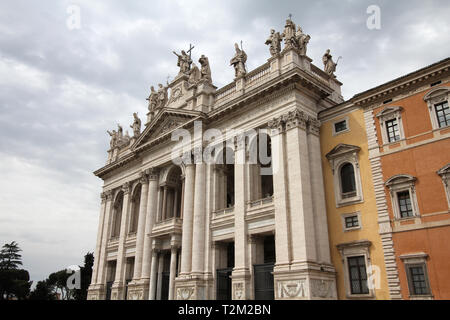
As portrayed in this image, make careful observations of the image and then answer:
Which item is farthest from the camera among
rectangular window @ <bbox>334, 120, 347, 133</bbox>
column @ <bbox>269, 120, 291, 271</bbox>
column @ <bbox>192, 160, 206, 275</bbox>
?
column @ <bbox>192, 160, 206, 275</bbox>

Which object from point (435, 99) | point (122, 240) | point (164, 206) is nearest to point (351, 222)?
point (435, 99)

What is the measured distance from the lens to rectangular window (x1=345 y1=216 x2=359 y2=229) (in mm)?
22650

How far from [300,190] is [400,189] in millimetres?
5279

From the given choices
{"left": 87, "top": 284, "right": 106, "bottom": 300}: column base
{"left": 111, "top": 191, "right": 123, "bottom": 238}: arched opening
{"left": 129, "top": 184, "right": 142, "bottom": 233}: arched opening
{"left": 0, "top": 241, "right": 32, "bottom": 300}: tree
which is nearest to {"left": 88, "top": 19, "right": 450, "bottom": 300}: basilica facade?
{"left": 129, "top": 184, "right": 142, "bottom": 233}: arched opening

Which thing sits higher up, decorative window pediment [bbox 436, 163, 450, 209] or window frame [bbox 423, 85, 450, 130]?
window frame [bbox 423, 85, 450, 130]

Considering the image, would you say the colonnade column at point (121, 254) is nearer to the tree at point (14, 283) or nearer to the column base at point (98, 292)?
the column base at point (98, 292)

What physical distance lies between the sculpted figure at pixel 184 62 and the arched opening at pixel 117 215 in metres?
14.4

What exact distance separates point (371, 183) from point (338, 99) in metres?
8.78

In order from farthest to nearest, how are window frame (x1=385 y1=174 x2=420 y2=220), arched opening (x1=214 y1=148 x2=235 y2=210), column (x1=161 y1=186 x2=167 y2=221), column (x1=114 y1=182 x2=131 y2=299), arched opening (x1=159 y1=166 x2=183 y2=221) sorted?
column (x1=114 y1=182 x2=131 y2=299) → arched opening (x1=159 y1=166 x2=183 y2=221) → column (x1=161 y1=186 x2=167 y2=221) → arched opening (x1=214 y1=148 x2=235 y2=210) → window frame (x1=385 y1=174 x2=420 y2=220)

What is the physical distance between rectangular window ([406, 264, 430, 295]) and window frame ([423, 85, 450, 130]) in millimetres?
7224

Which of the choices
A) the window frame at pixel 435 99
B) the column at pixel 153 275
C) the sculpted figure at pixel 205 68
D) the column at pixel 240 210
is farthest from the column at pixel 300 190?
the column at pixel 153 275

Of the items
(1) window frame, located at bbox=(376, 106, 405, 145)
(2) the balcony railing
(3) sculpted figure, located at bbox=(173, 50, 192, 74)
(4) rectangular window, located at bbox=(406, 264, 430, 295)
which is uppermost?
(3) sculpted figure, located at bbox=(173, 50, 192, 74)

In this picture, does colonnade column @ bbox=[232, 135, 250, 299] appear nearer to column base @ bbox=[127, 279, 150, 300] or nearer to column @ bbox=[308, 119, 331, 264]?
column @ bbox=[308, 119, 331, 264]

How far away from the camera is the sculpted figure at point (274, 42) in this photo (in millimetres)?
27764
